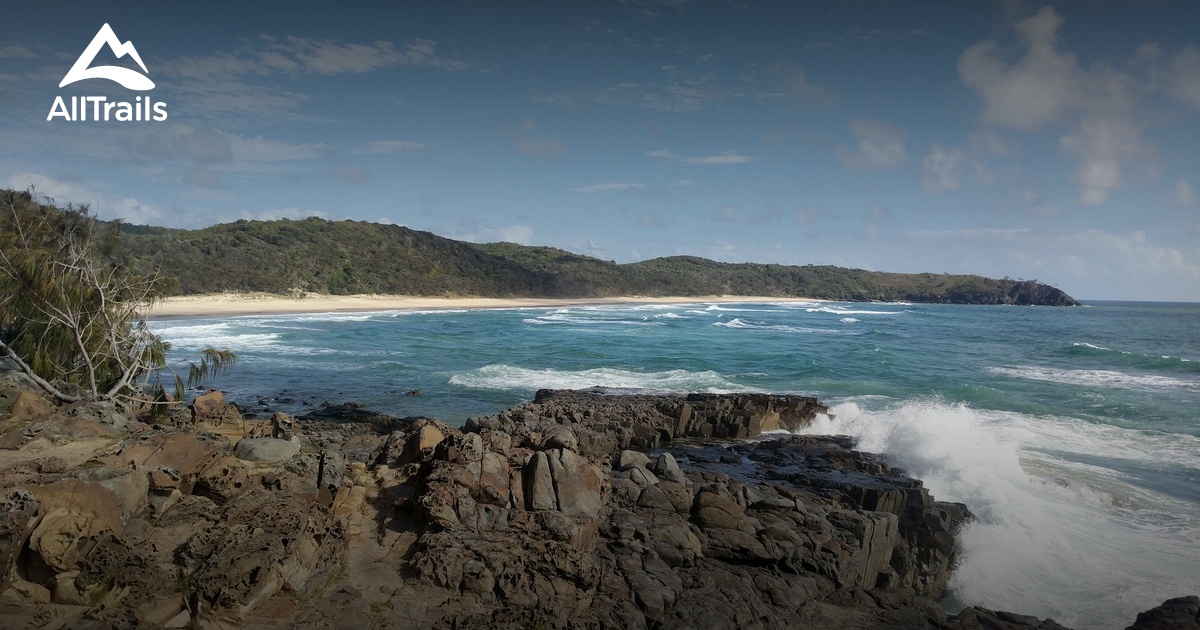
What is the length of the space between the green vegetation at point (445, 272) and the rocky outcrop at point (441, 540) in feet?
67.7

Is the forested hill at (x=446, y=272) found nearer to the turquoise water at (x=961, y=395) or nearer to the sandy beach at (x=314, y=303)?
the sandy beach at (x=314, y=303)

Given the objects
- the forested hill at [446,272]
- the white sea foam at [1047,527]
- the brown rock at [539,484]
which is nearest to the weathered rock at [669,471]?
the brown rock at [539,484]

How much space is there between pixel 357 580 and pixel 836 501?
748cm

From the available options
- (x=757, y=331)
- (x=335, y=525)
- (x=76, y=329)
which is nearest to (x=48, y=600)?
(x=335, y=525)

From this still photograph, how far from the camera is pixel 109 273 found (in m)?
13.6

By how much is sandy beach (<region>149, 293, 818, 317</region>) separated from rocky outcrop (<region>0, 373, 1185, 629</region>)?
37160 mm

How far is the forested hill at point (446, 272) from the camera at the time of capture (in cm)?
6116

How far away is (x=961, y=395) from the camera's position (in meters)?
23.4

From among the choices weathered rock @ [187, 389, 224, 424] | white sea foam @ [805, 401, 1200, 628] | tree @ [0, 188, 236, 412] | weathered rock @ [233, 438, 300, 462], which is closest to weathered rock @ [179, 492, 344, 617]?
weathered rock @ [233, 438, 300, 462]

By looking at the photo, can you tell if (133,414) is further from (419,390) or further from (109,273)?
(419,390)

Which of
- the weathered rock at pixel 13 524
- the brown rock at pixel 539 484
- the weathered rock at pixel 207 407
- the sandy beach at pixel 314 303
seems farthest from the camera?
the sandy beach at pixel 314 303

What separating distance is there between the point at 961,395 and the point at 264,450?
22680 mm

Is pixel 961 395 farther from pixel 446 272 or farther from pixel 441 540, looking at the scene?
pixel 446 272

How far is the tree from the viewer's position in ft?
38.3
